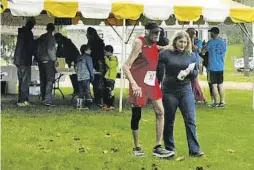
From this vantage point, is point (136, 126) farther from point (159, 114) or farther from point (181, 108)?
point (181, 108)

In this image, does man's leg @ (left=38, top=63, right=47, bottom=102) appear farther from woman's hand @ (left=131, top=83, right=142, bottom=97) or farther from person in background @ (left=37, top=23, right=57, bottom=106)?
woman's hand @ (left=131, top=83, right=142, bottom=97)

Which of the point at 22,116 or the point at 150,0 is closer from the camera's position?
the point at 22,116

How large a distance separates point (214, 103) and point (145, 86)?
697 cm

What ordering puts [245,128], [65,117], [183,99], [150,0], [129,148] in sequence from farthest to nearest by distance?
[150,0]
[65,117]
[245,128]
[129,148]
[183,99]

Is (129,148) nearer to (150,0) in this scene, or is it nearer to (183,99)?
(183,99)

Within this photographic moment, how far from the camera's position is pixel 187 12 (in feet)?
41.1

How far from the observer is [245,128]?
424 inches

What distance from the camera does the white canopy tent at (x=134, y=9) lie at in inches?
465

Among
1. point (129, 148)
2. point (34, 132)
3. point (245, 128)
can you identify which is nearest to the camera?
point (129, 148)

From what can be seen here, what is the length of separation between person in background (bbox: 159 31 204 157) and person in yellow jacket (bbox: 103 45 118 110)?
17.7ft

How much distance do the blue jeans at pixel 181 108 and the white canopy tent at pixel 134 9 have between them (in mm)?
4680

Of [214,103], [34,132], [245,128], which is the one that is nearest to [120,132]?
[34,132]

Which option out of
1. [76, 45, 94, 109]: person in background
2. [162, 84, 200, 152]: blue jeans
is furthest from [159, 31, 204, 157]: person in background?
[76, 45, 94, 109]: person in background

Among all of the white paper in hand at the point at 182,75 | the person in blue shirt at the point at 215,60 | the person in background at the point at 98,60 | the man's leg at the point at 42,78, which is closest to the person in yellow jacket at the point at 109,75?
the person in background at the point at 98,60
